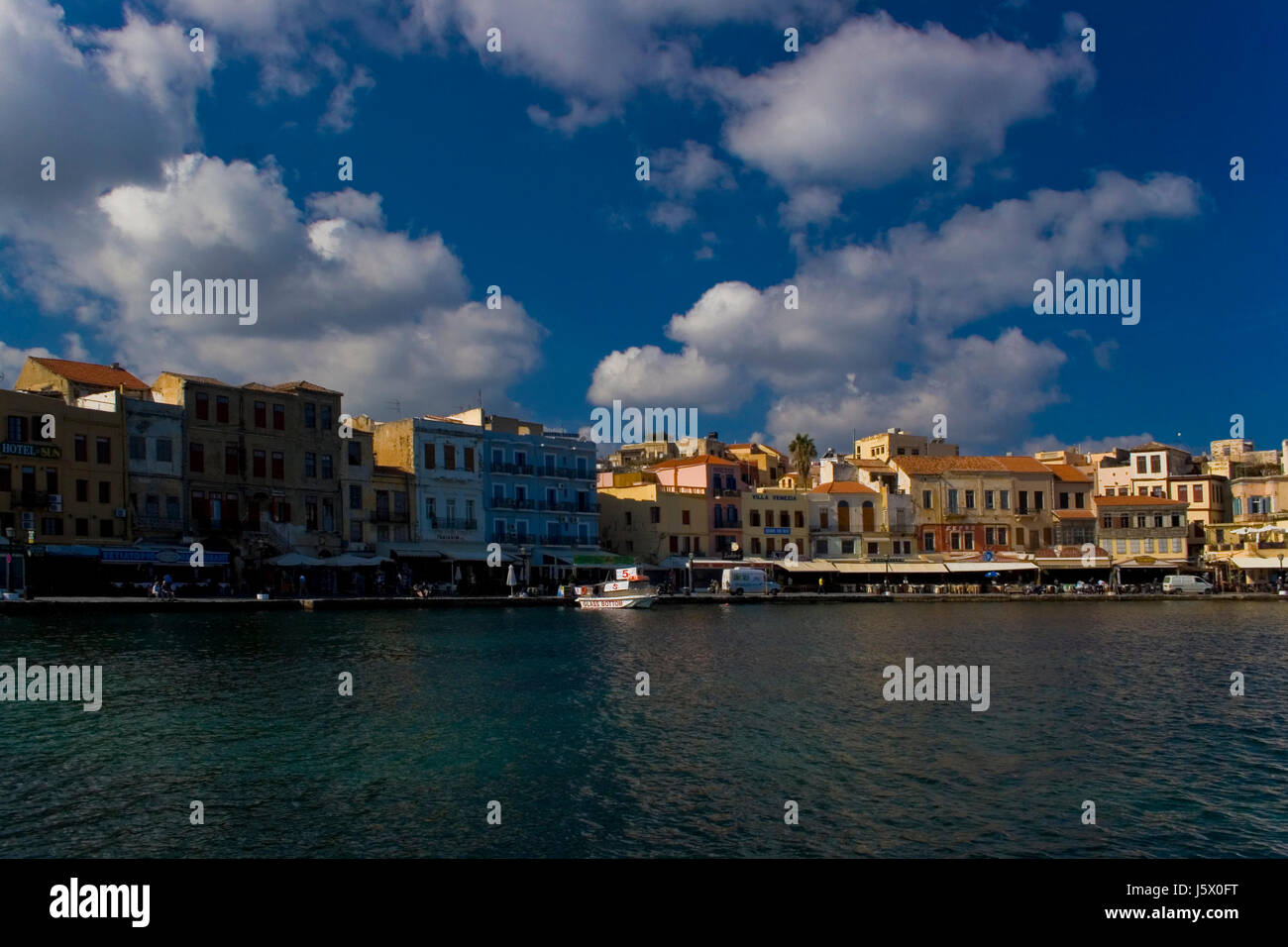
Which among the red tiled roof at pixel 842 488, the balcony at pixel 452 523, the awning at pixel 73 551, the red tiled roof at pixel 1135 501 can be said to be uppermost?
the red tiled roof at pixel 842 488

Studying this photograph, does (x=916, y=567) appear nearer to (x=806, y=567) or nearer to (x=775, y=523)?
(x=806, y=567)

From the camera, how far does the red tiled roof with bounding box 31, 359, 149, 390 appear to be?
48.9 meters

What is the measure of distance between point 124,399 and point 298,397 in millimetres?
9214

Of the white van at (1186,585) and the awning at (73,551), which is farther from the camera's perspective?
Answer: the white van at (1186,585)

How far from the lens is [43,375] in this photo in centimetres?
4888

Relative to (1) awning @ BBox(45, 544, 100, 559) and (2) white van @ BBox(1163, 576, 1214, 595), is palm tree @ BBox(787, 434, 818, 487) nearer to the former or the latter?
(2) white van @ BBox(1163, 576, 1214, 595)

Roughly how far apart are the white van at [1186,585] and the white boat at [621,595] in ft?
119

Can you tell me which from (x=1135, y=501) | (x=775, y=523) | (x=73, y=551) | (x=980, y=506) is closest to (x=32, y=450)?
(x=73, y=551)

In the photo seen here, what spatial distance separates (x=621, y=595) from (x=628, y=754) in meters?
37.5

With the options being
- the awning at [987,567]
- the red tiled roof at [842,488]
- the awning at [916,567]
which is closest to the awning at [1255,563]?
the awning at [987,567]

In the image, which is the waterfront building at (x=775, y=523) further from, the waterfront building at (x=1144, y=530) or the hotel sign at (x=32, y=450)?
the hotel sign at (x=32, y=450)

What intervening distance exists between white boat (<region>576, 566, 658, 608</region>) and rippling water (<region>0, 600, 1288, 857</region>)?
21.8 m

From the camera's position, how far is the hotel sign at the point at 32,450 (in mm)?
42500
